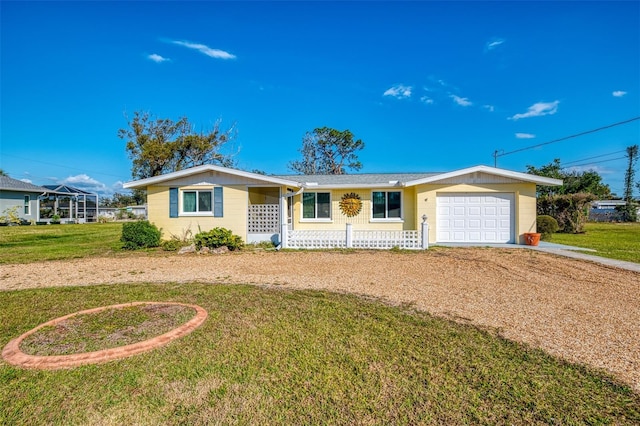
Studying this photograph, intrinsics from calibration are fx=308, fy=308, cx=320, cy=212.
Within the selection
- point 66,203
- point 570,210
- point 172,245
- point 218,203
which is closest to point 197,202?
point 218,203

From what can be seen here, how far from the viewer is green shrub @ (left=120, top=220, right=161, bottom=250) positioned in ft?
38.8

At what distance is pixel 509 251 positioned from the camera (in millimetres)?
10734

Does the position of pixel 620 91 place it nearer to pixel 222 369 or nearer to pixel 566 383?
Result: pixel 566 383

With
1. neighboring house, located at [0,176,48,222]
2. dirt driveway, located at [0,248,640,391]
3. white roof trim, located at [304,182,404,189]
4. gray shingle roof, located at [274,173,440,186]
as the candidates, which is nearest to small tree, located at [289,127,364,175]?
gray shingle roof, located at [274,173,440,186]

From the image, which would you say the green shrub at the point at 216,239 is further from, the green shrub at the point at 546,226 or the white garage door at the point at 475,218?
the green shrub at the point at 546,226

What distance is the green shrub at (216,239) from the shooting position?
11398 mm

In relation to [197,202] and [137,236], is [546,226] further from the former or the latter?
[137,236]

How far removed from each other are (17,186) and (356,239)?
100ft

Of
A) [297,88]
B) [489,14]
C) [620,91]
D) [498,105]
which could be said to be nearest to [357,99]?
[297,88]

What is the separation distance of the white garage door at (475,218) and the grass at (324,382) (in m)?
9.76

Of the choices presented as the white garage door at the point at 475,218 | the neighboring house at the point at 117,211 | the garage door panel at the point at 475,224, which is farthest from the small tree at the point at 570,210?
the neighboring house at the point at 117,211

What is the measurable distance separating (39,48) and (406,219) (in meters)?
21.4

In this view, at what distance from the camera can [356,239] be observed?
38.8 ft

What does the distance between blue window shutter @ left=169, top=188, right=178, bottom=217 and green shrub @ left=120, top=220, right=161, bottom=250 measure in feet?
3.89
